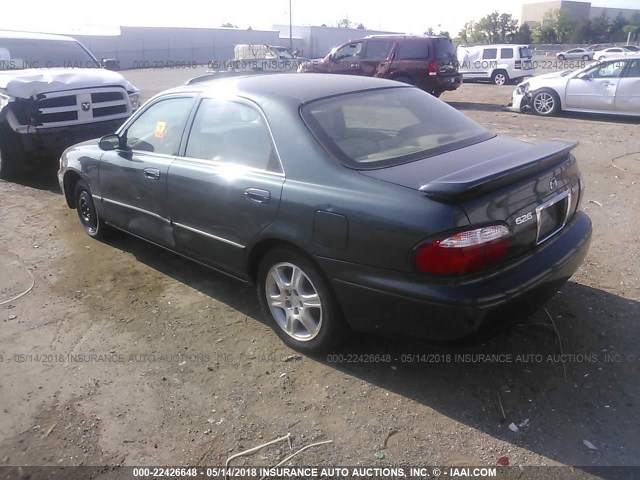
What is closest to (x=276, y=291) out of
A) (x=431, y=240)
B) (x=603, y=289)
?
(x=431, y=240)

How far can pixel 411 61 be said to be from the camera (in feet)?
50.5

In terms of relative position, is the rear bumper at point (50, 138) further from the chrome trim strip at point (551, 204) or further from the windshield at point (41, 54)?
the chrome trim strip at point (551, 204)

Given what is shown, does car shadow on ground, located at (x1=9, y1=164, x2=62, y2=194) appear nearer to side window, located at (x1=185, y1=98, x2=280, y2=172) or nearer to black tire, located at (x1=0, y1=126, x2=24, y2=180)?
black tire, located at (x1=0, y1=126, x2=24, y2=180)

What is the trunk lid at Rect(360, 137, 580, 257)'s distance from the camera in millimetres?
2711

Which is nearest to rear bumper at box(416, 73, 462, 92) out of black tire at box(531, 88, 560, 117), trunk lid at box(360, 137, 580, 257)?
black tire at box(531, 88, 560, 117)

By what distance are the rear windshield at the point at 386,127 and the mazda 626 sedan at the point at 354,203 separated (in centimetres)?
1

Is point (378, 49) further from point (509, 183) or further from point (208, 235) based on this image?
point (509, 183)

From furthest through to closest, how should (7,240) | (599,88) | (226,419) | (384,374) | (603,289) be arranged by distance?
(599,88), (7,240), (603,289), (384,374), (226,419)

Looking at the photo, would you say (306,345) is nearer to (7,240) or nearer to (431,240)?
(431,240)

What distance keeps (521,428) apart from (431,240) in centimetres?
106

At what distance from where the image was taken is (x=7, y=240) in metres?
5.70

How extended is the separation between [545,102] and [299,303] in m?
11.6

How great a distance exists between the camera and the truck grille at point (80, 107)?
7438 mm

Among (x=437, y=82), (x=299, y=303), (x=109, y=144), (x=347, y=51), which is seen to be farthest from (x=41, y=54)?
(x=437, y=82)
